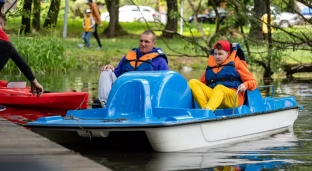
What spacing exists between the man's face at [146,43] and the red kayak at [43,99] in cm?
268

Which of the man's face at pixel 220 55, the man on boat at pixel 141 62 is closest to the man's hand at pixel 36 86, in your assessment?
the man on boat at pixel 141 62

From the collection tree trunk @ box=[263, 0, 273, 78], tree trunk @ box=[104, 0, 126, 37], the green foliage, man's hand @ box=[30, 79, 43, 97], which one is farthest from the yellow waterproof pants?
tree trunk @ box=[104, 0, 126, 37]

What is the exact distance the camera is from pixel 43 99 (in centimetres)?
1276

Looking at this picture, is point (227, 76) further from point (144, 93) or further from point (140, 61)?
point (144, 93)

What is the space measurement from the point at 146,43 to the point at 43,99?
10.1 ft

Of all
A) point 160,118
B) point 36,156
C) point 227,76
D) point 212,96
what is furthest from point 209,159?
point 36,156

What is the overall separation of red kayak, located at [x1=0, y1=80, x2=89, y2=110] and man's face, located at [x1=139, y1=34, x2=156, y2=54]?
268cm

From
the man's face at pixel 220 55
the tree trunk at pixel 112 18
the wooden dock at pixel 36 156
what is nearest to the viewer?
the wooden dock at pixel 36 156

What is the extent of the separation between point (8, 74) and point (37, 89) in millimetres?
11693

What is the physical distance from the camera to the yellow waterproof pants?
952 centimetres

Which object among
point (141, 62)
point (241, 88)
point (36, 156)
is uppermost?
point (141, 62)

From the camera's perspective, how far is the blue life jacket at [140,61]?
10234mm

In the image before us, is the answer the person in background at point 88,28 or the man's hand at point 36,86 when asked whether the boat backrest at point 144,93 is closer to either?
the man's hand at point 36,86

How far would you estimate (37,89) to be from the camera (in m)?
8.59
